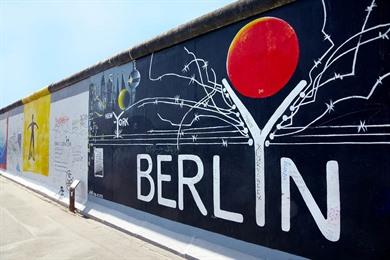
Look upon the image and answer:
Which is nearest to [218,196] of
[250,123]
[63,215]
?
[250,123]

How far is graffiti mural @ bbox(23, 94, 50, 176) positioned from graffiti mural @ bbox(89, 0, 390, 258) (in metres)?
7.57

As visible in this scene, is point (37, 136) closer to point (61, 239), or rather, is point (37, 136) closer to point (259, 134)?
point (61, 239)

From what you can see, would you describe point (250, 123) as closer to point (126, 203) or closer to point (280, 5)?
point (280, 5)

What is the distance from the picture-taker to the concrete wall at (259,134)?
3691 millimetres

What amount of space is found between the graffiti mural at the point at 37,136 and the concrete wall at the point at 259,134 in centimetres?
592

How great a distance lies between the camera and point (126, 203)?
25.3 feet

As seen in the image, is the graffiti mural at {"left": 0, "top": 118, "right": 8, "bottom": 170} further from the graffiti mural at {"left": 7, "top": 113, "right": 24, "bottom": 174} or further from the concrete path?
the concrete path

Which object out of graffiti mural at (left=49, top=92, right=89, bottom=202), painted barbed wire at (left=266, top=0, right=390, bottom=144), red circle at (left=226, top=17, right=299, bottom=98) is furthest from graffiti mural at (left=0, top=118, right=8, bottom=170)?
painted barbed wire at (left=266, top=0, right=390, bottom=144)

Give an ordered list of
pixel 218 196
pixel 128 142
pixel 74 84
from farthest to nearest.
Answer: pixel 74 84
pixel 128 142
pixel 218 196

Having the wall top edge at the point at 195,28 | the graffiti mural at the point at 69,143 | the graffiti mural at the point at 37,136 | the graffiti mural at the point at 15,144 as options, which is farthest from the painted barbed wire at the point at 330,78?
the graffiti mural at the point at 15,144

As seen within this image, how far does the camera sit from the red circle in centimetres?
444

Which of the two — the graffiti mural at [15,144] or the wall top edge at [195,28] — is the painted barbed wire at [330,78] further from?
the graffiti mural at [15,144]

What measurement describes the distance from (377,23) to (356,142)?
1225 mm

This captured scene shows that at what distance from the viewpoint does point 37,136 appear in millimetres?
14305
